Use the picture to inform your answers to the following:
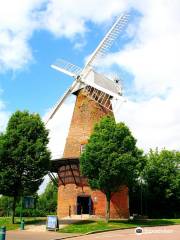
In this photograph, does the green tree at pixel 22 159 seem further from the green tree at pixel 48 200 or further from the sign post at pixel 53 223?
the green tree at pixel 48 200

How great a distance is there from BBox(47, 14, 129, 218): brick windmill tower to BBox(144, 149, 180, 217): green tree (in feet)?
33.3

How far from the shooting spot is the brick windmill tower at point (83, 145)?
41.2 meters

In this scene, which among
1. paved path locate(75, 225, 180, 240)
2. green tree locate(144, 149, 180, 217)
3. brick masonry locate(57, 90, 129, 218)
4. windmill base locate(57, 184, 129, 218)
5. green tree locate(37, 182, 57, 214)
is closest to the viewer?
paved path locate(75, 225, 180, 240)

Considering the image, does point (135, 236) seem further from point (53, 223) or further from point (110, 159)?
point (110, 159)

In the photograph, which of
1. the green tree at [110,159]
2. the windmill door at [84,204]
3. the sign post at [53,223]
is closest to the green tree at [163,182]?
the windmill door at [84,204]

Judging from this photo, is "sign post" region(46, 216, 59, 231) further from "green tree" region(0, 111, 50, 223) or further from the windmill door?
the windmill door

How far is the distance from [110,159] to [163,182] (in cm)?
1747

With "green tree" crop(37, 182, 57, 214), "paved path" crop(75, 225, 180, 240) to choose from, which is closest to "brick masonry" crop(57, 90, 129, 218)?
"paved path" crop(75, 225, 180, 240)

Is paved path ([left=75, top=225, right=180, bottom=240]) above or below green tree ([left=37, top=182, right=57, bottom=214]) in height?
below

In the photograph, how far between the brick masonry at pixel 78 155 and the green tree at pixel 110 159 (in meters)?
4.25

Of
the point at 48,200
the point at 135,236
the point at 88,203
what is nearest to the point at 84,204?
the point at 88,203

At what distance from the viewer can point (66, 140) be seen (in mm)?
43688

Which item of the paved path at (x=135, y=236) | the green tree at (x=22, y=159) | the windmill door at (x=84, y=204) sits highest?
the green tree at (x=22, y=159)

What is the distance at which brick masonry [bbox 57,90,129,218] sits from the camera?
1613 inches
